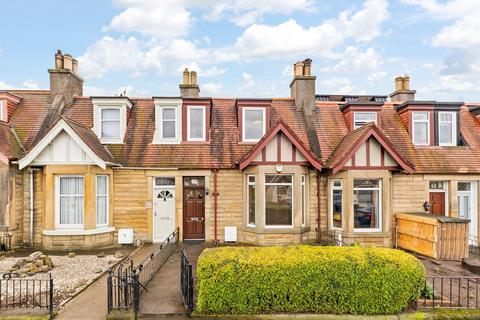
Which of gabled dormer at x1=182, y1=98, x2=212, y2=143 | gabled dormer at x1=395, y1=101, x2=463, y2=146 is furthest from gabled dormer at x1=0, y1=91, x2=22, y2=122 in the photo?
gabled dormer at x1=395, y1=101, x2=463, y2=146

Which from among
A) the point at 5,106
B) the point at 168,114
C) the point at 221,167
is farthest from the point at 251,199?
the point at 5,106

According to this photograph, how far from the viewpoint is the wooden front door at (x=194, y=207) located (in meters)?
14.4

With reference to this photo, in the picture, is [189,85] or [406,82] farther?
[406,82]

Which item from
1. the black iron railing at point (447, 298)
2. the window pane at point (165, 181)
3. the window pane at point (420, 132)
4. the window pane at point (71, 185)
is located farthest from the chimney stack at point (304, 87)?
the window pane at point (71, 185)

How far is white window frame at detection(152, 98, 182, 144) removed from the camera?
15.0 metres

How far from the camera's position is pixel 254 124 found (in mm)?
15422

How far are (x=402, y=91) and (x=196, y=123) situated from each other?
1313 centimetres

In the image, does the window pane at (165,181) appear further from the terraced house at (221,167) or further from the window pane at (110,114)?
the window pane at (110,114)

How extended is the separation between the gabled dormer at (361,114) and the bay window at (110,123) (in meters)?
12.0

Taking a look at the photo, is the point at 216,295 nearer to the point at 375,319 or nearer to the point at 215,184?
the point at 375,319

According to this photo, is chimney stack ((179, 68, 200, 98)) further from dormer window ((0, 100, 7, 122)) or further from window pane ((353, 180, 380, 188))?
window pane ((353, 180, 380, 188))

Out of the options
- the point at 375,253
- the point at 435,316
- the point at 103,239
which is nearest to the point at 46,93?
the point at 103,239

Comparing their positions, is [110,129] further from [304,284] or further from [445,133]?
[445,133]

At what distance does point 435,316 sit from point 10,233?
51.6 feet
